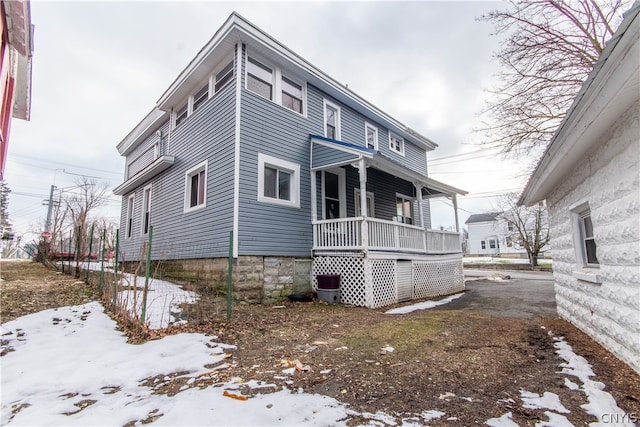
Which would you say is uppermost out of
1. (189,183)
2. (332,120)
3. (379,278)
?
(332,120)

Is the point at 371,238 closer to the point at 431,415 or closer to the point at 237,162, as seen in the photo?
the point at 237,162

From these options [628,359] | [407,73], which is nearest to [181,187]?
[407,73]

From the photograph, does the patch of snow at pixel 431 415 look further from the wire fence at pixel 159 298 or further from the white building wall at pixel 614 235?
the wire fence at pixel 159 298

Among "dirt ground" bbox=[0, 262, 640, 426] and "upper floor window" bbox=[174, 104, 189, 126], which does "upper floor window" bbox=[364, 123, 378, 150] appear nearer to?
"upper floor window" bbox=[174, 104, 189, 126]

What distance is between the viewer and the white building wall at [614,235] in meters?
3.04

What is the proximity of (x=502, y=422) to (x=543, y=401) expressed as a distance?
66cm

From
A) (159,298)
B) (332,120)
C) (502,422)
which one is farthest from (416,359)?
(332,120)

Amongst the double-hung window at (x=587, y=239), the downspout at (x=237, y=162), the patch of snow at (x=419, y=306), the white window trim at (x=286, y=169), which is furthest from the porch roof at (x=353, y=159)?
the double-hung window at (x=587, y=239)

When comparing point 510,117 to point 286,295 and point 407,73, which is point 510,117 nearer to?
point 407,73

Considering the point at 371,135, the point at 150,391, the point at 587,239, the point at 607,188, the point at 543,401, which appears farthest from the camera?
the point at 371,135

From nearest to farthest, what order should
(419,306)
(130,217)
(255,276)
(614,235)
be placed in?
1. (614,235)
2. (255,276)
3. (419,306)
4. (130,217)

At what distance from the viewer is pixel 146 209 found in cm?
1288

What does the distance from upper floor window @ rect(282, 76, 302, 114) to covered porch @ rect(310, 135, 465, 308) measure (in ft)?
3.71

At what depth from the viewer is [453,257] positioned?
12.6 metres
